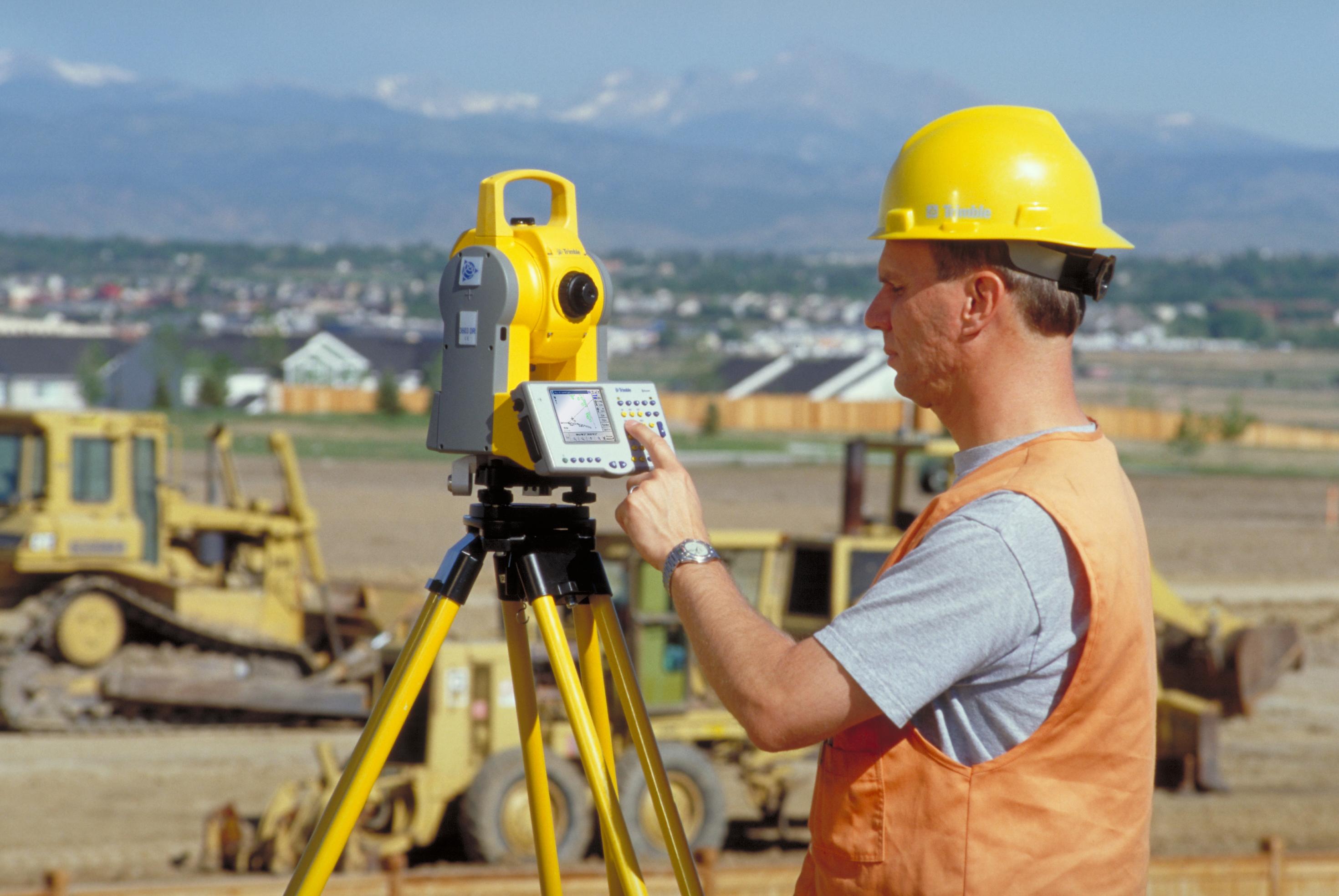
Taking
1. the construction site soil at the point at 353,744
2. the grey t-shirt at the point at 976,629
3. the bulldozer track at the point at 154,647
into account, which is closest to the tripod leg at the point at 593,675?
the grey t-shirt at the point at 976,629

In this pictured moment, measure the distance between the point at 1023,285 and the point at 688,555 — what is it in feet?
2.02

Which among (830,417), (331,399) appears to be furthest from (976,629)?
(331,399)

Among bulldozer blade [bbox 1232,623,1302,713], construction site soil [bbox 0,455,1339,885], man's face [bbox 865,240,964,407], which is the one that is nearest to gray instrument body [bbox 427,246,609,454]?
man's face [bbox 865,240,964,407]

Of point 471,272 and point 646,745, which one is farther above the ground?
point 471,272

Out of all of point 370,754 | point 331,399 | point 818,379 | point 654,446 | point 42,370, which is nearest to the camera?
point 654,446

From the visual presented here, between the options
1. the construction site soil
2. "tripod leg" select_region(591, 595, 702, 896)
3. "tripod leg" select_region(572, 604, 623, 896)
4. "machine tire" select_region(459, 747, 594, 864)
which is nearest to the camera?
"tripod leg" select_region(591, 595, 702, 896)

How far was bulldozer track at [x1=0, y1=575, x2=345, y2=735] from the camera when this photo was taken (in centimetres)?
1235

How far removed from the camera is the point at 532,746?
8.93ft

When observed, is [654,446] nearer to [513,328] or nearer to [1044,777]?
[513,328]

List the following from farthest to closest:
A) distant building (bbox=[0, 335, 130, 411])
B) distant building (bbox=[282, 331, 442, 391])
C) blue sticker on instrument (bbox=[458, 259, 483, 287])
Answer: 1. distant building (bbox=[282, 331, 442, 391])
2. distant building (bbox=[0, 335, 130, 411])
3. blue sticker on instrument (bbox=[458, 259, 483, 287])

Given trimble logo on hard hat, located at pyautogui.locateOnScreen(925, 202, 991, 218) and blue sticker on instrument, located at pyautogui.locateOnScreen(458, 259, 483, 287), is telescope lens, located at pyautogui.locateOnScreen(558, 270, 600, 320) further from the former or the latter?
trimble logo on hard hat, located at pyautogui.locateOnScreen(925, 202, 991, 218)

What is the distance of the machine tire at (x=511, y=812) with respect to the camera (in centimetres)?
773

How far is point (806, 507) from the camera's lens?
3006 cm

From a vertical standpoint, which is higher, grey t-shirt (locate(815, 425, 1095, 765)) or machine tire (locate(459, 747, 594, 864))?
grey t-shirt (locate(815, 425, 1095, 765))
